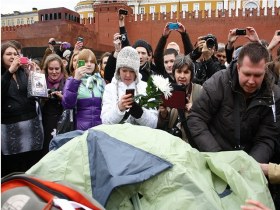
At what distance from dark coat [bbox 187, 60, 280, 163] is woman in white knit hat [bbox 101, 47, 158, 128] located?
1.16 ft

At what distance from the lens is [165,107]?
2.67 metres

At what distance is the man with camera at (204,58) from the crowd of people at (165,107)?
0.04ft

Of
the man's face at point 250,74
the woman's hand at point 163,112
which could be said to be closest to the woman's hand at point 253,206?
the man's face at point 250,74

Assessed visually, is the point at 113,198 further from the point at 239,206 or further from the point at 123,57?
the point at 123,57

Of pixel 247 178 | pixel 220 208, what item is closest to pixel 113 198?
pixel 220 208

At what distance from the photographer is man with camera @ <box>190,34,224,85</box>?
4031mm

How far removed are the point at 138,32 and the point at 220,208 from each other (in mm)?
29444

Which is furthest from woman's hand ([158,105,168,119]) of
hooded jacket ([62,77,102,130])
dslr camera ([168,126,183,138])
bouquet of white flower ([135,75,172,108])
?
hooded jacket ([62,77,102,130])

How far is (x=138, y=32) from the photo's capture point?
30.2m

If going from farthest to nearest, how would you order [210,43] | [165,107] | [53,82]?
[210,43] → [53,82] → [165,107]

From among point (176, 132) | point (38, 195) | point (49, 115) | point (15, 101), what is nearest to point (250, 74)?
point (176, 132)

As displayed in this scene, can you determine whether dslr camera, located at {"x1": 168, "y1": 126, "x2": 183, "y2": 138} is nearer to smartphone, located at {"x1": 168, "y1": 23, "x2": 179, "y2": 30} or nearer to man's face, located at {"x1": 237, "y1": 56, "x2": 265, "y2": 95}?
man's face, located at {"x1": 237, "y1": 56, "x2": 265, "y2": 95}

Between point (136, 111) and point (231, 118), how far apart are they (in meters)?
0.62

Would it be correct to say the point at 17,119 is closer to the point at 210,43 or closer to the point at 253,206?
the point at 210,43
